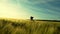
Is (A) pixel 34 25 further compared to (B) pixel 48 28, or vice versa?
(A) pixel 34 25

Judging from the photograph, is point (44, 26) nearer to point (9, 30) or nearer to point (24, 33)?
point (24, 33)

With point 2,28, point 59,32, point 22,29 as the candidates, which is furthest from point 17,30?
point 59,32

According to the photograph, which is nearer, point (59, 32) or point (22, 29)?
point (59, 32)

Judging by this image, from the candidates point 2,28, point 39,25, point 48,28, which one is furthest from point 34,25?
point 2,28

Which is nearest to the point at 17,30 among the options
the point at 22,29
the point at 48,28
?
the point at 22,29

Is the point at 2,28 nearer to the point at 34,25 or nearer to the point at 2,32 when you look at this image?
the point at 2,32

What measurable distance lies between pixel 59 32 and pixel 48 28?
42 cm

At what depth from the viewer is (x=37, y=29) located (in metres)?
6.50

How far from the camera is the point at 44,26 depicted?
675 cm

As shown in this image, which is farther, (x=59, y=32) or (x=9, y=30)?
(x=9, y=30)

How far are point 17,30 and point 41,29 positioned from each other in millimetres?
888

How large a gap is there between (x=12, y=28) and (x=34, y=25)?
865 mm

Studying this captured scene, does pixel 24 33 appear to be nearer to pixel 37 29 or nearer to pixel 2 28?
pixel 37 29

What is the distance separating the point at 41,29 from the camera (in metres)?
6.49
